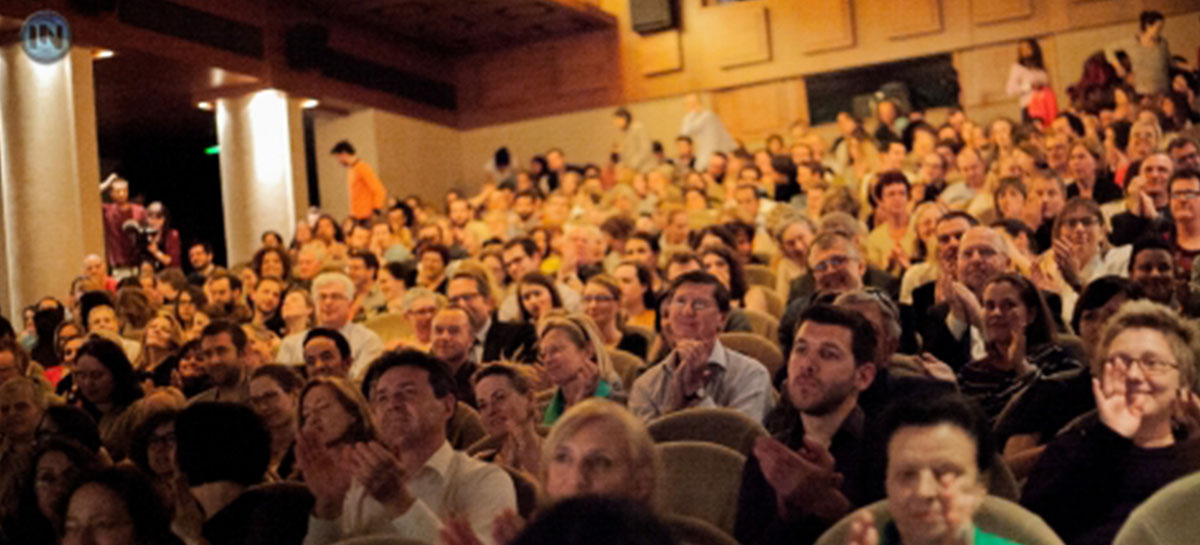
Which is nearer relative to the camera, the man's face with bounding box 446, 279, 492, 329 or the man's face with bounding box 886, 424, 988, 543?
the man's face with bounding box 886, 424, 988, 543

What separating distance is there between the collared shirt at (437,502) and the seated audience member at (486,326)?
2.19 metres

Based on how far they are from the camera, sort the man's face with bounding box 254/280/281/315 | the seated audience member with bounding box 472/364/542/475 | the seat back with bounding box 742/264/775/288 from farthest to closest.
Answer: the man's face with bounding box 254/280/281/315
the seat back with bounding box 742/264/775/288
the seated audience member with bounding box 472/364/542/475

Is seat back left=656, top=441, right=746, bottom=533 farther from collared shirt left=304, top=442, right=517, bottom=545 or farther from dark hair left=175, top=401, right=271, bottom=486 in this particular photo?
dark hair left=175, top=401, right=271, bottom=486

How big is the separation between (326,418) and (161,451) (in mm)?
643

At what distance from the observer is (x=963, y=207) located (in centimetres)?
765

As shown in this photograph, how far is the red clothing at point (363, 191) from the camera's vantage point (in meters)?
12.4

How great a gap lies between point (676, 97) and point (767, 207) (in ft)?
18.8

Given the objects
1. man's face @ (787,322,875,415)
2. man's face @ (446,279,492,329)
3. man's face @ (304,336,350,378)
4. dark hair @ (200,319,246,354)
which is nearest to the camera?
man's face @ (787,322,875,415)

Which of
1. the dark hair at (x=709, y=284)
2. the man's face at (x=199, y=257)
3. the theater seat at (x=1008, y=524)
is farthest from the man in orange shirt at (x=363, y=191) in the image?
the theater seat at (x=1008, y=524)

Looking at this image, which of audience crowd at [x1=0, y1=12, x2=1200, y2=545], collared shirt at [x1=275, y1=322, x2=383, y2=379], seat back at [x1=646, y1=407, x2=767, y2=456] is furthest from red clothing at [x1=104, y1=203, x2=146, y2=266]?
seat back at [x1=646, y1=407, x2=767, y2=456]

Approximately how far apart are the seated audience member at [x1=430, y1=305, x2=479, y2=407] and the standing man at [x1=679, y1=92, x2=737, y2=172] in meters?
8.19

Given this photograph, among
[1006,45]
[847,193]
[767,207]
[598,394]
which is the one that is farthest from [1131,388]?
[1006,45]

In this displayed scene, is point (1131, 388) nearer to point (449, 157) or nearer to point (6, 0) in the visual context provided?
point (6, 0)

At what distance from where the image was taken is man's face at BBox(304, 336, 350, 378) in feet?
16.3
